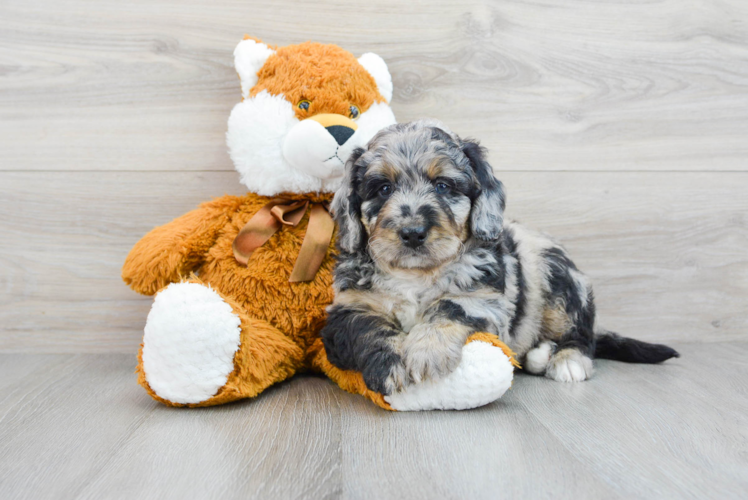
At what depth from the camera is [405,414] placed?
1.67 m

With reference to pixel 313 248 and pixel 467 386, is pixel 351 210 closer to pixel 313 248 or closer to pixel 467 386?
pixel 313 248

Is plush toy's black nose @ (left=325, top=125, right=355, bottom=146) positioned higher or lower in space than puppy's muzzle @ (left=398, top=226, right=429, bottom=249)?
higher

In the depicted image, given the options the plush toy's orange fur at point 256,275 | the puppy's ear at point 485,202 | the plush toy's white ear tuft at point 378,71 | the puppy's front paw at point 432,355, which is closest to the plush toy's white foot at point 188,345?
the plush toy's orange fur at point 256,275

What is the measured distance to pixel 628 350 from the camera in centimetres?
233

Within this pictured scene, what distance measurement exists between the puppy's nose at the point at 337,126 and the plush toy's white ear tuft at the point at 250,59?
1.03ft

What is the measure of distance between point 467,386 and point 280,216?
89 centimetres

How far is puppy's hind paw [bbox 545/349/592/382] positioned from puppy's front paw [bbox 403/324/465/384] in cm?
63

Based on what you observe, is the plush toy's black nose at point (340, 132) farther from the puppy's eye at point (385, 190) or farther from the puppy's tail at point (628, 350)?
the puppy's tail at point (628, 350)

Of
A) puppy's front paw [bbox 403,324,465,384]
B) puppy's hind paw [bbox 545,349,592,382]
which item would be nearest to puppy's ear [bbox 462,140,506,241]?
puppy's front paw [bbox 403,324,465,384]

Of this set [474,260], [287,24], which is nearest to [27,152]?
[287,24]

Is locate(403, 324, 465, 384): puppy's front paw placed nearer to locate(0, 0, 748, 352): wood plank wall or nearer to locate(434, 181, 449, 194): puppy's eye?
locate(434, 181, 449, 194): puppy's eye

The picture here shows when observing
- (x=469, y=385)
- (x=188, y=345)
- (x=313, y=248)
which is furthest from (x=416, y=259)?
(x=188, y=345)

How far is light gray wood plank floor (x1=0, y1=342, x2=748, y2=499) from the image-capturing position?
124 centimetres

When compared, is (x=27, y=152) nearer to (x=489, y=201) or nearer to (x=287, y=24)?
(x=287, y=24)
